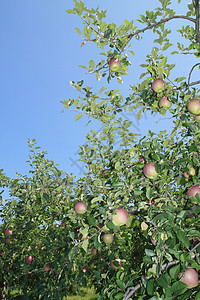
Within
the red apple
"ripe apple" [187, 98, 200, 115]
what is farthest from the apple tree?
the red apple

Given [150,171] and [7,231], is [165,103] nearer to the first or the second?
[150,171]

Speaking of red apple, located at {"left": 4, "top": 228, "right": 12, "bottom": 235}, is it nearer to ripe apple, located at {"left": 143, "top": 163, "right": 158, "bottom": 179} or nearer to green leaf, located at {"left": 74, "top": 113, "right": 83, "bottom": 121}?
green leaf, located at {"left": 74, "top": 113, "right": 83, "bottom": 121}

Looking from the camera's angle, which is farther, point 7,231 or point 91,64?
point 7,231

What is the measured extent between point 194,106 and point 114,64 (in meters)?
0.96

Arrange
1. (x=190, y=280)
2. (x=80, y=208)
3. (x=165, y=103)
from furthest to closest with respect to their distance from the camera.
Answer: (x=165, y=103)
(x=80, y=208)
(x=190, y=280)

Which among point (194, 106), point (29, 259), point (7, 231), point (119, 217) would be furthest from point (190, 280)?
point (29, 259)

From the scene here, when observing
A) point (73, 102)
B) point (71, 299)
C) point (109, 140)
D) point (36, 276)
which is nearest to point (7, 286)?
point (36, 276)

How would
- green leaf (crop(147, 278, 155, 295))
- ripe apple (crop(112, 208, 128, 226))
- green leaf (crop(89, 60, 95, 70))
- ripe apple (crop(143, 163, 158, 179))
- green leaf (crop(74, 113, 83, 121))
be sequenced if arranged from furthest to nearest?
green leaf (crop(74, 113, 83, 121)), green leaf (crop(89, 60, 95, 70)), ripe apple (crop(143, 163, 158, 179)), ripe apple (crop(112, 208, 128, 226)), green leaf (crop(147, 278, 155, 295))

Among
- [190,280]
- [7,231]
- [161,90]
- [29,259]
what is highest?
[161,90]

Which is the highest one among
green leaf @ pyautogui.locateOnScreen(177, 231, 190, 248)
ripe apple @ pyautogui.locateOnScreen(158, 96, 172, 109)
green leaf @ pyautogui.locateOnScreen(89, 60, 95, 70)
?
green leaf @ pyautogui.locateOnScreen(89, 60, 95, 70)

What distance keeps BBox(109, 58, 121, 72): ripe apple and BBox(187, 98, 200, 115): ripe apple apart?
0.87 m

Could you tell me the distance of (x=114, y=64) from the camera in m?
2.46

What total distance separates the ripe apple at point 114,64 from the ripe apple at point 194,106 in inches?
34.1

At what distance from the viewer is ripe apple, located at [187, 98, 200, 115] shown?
7.66ft
